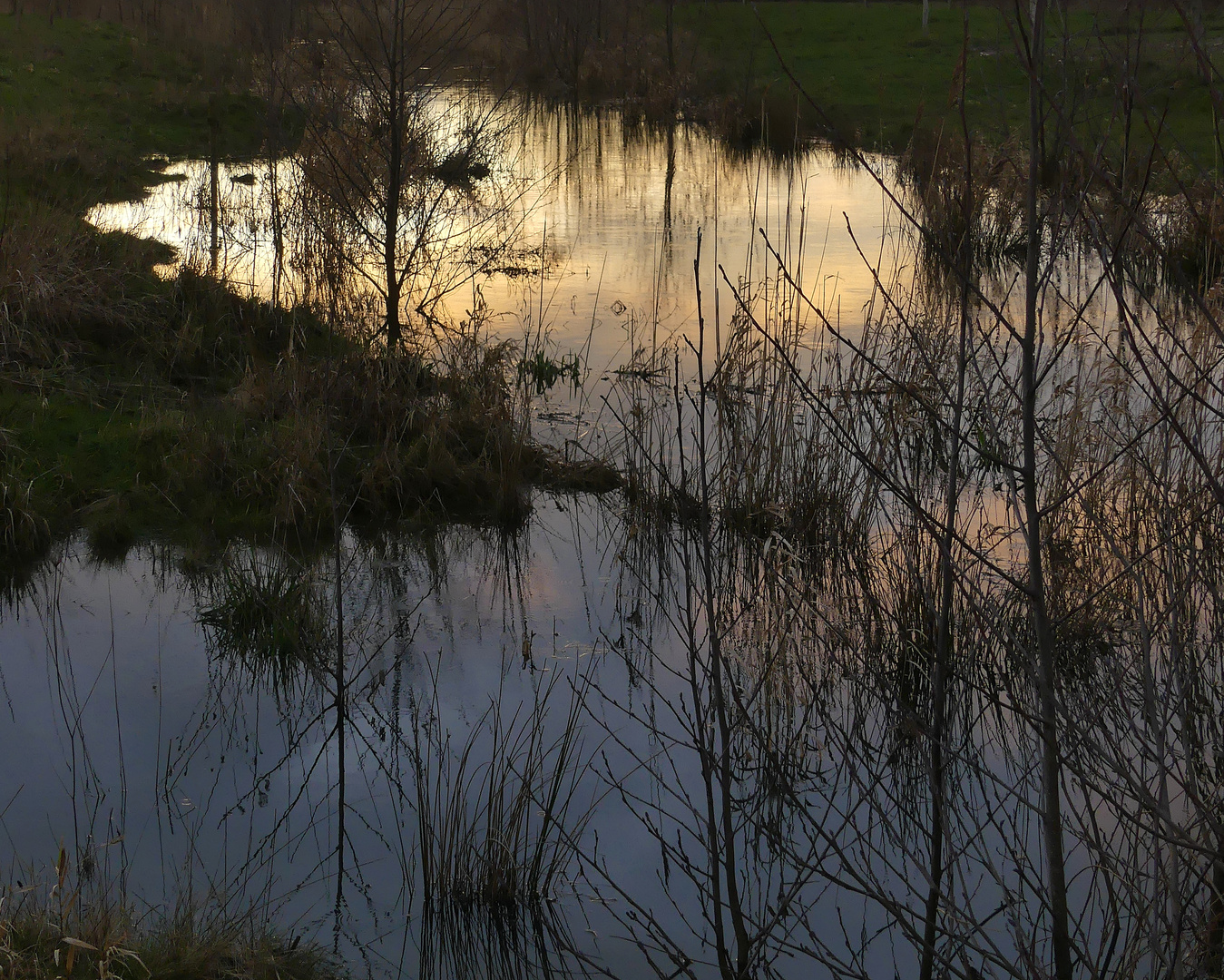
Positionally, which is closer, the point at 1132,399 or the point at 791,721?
the point at 791,721

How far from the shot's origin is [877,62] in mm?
22250

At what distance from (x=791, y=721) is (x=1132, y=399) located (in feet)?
9.04

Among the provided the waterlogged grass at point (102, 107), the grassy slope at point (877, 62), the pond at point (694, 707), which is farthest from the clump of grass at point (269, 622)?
the grassy slope at point (877, 62)

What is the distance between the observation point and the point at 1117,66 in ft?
4.67

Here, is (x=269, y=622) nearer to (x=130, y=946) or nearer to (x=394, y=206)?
(x=130, y=946)

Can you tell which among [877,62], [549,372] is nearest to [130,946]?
[549,372]

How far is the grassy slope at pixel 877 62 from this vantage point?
14.1 m

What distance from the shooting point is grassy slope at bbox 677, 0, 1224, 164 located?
46.2ft

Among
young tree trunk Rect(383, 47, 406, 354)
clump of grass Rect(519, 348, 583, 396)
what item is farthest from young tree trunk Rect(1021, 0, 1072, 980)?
clump of grass Rect(519, 348, 583, 396)

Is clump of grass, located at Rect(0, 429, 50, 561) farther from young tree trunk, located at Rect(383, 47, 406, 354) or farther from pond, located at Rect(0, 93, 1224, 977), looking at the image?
young tree trunk, located at Rect(383, 47, 406, 354)

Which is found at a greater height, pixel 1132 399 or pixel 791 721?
pixel 1132 399

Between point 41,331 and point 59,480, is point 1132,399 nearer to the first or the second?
point 59,480

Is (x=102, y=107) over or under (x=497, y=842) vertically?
over

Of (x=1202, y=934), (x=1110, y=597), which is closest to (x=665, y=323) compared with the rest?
(x=1110, y=597)
